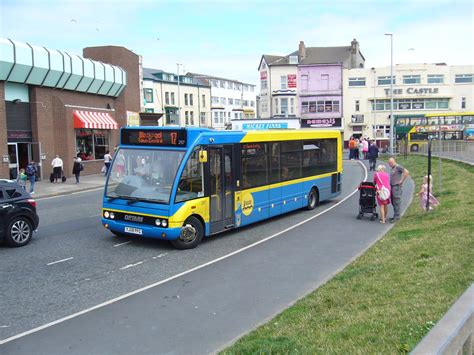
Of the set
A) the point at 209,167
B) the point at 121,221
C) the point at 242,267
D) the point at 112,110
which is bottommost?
the point at 242,267

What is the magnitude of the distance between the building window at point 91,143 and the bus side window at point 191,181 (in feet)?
76.0

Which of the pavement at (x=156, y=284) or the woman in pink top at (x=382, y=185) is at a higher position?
the woman in pink top at (x=382, y=185)

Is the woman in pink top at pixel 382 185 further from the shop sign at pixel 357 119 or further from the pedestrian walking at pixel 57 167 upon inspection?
the shop sign at pixel 357 119

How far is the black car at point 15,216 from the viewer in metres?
10.3

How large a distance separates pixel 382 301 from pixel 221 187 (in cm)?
575

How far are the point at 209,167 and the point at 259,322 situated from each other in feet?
17.1

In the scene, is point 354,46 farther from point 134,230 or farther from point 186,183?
point 134,230

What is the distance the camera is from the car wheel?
10.4 m

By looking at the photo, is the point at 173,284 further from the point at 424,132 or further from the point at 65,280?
the point at 424,132

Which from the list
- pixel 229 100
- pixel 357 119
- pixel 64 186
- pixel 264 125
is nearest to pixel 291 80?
pixel 357 119

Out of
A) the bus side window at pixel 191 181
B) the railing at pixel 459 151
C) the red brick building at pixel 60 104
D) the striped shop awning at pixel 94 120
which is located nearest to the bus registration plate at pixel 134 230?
the bus side window at pixel 191 181

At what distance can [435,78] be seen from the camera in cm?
6844

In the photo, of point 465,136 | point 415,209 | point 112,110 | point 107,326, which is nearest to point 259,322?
point 107,326

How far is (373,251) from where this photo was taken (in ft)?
30.6
